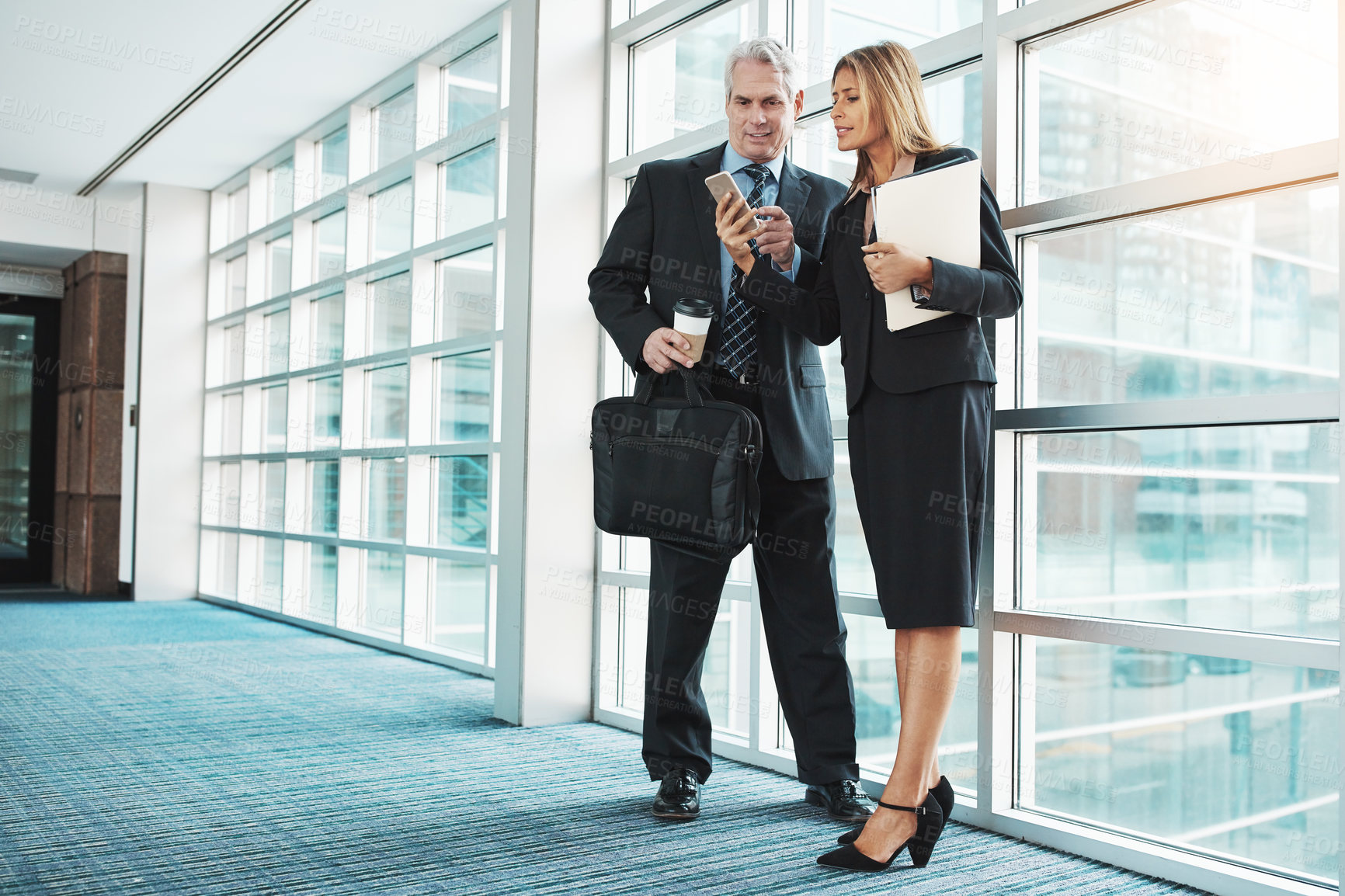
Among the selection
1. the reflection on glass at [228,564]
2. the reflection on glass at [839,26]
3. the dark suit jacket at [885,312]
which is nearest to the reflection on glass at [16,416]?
the reflection on glass at [228,564]

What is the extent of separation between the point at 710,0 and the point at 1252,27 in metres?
1.61

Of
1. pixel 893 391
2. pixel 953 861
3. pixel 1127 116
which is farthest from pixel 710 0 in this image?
pixel 953 861

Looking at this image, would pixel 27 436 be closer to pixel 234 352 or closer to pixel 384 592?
pixel 234 352

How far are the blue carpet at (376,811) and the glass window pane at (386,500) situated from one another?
4.35 feet

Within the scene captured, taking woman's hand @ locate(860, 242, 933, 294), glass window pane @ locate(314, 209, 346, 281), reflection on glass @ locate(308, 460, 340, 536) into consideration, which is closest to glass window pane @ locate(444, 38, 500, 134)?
glass window pane @ locate(314, 209, 346, 281)

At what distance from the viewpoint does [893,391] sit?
1.90 m

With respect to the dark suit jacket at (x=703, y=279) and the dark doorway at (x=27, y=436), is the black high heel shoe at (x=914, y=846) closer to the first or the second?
the dark suit jacket at (x=703, y=279)

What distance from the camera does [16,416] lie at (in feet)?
27.7

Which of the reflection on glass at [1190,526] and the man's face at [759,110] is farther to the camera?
the man's face at [759,110]

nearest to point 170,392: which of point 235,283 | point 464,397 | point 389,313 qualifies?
point 235,283

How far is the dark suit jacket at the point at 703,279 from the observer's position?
7.36ft

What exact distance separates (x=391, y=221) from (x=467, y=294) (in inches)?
35.2

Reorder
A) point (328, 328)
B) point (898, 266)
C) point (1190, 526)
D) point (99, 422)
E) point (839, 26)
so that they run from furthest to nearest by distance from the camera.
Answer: point (99, 422) → point (328, 328) → point (839, 26) → point (1190, 526) → point (898, 266)

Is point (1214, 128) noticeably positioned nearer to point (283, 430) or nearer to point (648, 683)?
point (648, 683)
